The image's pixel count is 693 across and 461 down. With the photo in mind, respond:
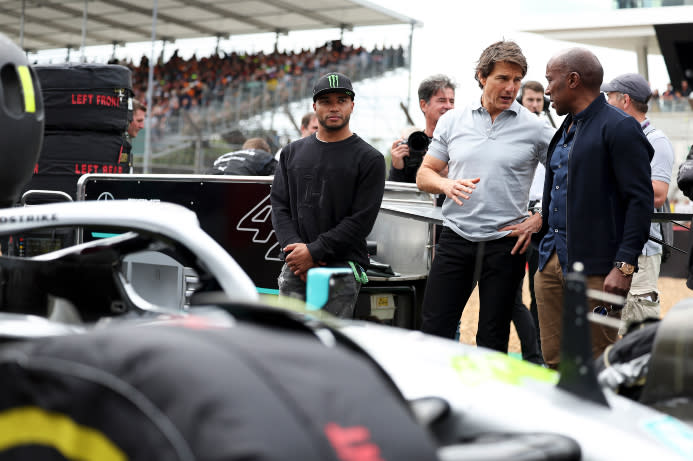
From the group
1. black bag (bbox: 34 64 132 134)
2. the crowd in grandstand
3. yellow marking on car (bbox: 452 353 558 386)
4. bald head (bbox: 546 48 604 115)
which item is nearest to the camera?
yellow marking on car (bbox: 452 353 558 386)

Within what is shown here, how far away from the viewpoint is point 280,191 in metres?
4.30

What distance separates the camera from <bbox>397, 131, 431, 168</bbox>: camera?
5.36 m

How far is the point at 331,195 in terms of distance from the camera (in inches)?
163

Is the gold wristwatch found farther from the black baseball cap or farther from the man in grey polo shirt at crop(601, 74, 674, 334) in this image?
the black baseball cap

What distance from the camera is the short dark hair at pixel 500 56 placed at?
158 inches

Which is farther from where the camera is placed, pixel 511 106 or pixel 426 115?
pixel 426 115

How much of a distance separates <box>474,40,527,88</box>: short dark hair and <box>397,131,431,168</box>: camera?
1213 millimetres

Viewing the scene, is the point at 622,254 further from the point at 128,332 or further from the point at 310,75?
the point at 310,75

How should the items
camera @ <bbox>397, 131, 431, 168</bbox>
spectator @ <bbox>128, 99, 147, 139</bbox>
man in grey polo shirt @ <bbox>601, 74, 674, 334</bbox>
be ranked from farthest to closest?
spectator @ <bbox>128, 99, 147, 139</bbox>
camera @ <bbox>397, 131, 431, 168</bbox>
man in grey polo shirt @ <bbox>601, 74, 674, 334</bbox>

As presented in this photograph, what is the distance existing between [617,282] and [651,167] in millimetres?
1545

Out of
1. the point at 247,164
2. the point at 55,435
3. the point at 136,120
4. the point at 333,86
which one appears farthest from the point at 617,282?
the point at 136,120

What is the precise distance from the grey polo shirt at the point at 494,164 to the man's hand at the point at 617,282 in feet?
2.21

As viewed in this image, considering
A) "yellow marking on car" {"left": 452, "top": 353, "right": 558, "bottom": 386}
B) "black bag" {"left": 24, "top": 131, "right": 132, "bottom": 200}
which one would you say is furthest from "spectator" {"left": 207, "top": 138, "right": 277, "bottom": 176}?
"yellow marking on car" {"left": 452, "top": 353, "right": 558, "bottom": 386}

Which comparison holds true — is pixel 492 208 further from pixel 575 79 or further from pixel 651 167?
pixel 651 167
